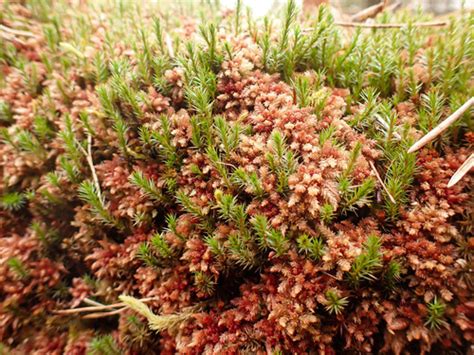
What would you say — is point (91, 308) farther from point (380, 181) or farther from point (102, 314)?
point (380, 181)

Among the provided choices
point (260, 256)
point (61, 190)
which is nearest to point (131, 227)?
point (61, 190)

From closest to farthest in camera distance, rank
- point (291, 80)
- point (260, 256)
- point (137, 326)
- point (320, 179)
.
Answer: point (320, 179) < point (260, 256) < point (137, 326) < point (291, 80)

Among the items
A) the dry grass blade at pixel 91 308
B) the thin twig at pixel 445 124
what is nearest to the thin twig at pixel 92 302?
the dry grass blade at pixel 91 308

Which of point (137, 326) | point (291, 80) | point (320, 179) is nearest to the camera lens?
point (320, 179)

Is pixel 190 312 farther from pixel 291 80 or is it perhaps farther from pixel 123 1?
pixel 123 1

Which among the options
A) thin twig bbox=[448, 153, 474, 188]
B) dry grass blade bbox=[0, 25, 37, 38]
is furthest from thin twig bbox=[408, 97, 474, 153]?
dry grass blade bbox=[0, 25, 37, 38]

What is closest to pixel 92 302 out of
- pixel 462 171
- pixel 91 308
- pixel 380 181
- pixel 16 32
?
pixel 91 308
